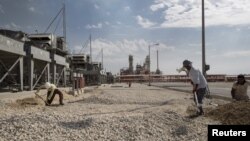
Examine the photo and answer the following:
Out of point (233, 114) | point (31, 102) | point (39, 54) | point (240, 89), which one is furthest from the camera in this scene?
point (39, 54)

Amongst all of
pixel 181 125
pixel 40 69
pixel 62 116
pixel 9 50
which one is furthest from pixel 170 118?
pixel 40 69

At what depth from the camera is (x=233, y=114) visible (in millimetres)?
11906

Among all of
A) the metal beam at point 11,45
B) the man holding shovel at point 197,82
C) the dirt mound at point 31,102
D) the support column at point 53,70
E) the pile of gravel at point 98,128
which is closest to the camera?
the pile of gravel at point 98,128

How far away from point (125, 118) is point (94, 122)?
0.93 meters

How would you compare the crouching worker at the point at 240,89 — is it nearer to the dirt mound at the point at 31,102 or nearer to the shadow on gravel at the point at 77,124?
the shadow on gravel at the point at 77,124

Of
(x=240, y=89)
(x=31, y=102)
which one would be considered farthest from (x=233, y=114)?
(x=31, y=102)

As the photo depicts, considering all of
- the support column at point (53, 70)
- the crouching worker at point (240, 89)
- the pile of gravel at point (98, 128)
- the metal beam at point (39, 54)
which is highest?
the metal beam at point (39, 54)

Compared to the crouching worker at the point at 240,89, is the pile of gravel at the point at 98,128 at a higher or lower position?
lower

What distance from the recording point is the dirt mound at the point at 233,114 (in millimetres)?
11245

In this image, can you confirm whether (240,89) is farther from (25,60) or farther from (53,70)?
(53,70)

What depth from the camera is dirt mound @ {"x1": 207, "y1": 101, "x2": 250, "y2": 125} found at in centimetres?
1125

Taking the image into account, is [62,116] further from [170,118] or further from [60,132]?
[170,118]

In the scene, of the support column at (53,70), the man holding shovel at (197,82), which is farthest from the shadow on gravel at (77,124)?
the support column at (53,70)

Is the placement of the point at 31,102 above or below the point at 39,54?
below
